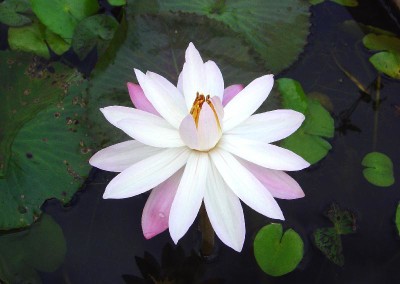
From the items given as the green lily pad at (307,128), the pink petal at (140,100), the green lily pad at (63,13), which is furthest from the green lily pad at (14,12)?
the green lily pad at (307,128)

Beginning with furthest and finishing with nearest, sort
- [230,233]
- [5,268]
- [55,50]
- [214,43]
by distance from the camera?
[55,50] < [214,43] < [5,268] < [230,233]

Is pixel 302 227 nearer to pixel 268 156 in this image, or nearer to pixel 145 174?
pixel 268 156

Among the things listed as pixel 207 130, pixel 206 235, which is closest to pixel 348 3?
pixel 206 235

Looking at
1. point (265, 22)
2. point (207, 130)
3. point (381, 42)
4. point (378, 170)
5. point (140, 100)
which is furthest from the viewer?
point (381, 42)

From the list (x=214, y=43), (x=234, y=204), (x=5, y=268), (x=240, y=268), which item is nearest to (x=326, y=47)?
(x=214, y=43)

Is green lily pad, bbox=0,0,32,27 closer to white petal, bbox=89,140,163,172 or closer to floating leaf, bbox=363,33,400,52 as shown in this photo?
white petal, bbox=89,140,163,172

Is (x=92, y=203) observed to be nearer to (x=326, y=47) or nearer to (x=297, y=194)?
(x=297, y=194)

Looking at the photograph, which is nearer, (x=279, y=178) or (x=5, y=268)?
(x=279, y=178)
